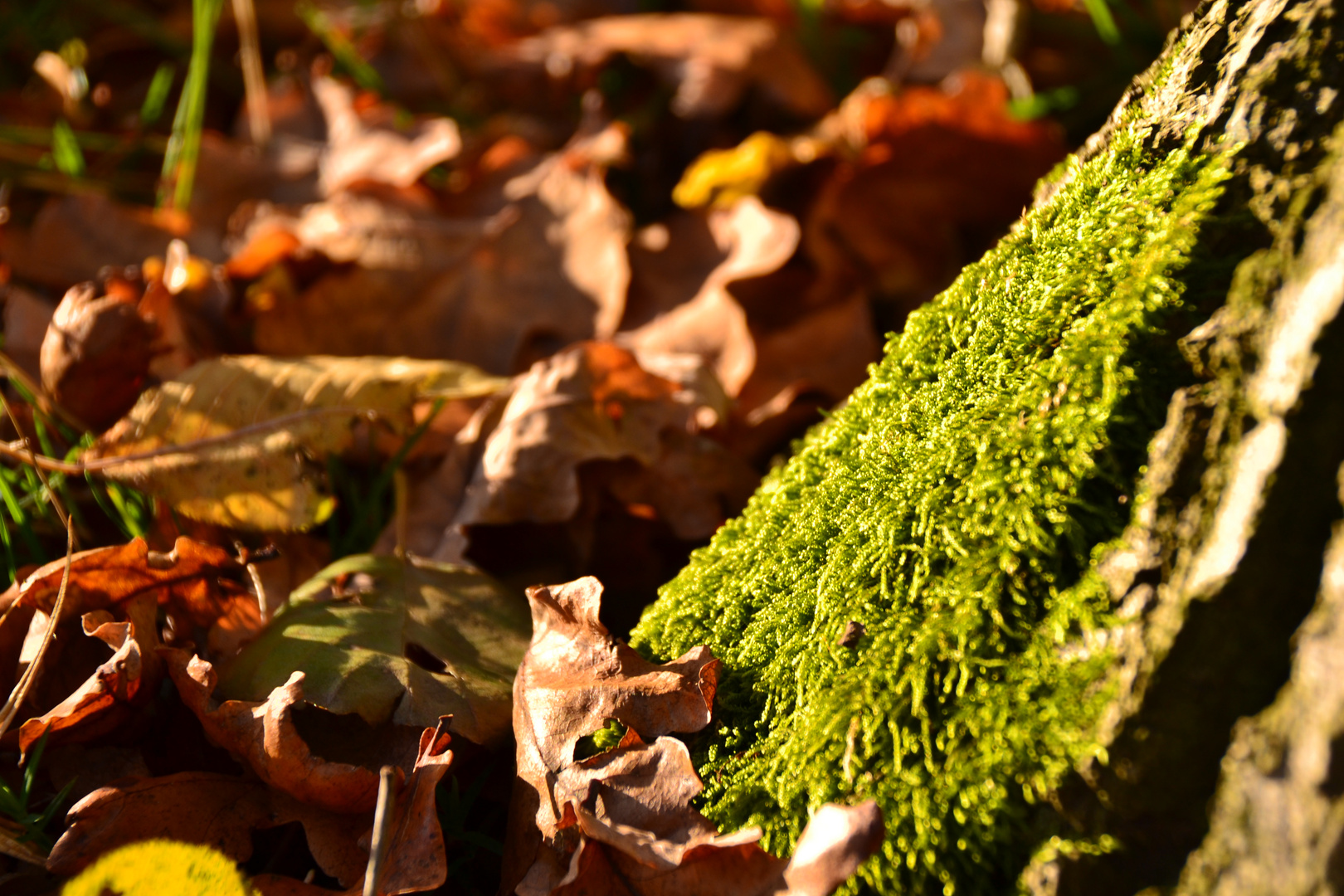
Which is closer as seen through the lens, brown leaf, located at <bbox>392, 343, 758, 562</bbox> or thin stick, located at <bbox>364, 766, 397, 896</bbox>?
thin stick, located at <bbox>364, 766, 397, 896</bbox>

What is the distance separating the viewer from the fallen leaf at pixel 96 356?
1.79 metres

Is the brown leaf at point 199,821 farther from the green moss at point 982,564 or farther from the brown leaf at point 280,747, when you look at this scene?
the green moss at point 982,564

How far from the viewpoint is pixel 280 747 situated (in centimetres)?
113

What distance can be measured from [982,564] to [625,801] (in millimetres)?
496

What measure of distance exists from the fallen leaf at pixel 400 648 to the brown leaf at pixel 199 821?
129mm

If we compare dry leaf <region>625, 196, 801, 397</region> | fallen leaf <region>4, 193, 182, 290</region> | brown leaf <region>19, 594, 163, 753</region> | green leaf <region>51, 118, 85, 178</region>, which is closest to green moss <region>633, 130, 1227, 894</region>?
brown leaf <region>19, 594, 163, 753</region>

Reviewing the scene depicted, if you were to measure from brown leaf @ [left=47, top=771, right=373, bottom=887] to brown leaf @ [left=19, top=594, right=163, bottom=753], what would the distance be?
0.44 ft

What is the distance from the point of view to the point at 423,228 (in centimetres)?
248

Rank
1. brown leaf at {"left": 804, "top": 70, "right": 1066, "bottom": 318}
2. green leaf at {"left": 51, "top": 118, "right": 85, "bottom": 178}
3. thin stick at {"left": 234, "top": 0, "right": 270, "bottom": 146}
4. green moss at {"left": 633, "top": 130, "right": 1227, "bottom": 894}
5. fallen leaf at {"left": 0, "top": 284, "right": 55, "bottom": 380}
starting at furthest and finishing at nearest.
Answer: thin stick at {"left": 234, "top": 0, "right": 270, "bottom": 146} → green leaf at {"left": 51, "top": 118, "right": 85, "bottom": 178} → brown leaf at {"left": 804, "top": 70, "right": 1066, "bottom": 318} → fallen leaf at {"left": 0, "top": 284, "right": 55, "bottom": 380} → green moss at {"left": 633, "top": 130, "right": 1227, "bottom": 894}

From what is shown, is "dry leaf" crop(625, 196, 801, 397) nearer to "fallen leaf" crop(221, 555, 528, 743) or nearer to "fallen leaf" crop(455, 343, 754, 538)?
"fallen leaf" crop(455, 343, 754, 538)

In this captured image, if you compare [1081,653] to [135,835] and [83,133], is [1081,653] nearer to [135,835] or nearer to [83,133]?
[135,835]

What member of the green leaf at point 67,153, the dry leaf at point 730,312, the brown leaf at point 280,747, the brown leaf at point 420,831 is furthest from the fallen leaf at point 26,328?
the brown leaf at point 420,831

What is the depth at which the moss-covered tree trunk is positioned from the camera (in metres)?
0.77

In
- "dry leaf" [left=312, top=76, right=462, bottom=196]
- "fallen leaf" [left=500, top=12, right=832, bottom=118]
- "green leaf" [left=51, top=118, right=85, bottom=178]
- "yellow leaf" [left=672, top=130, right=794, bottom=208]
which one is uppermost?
"fallen leaf" [left=500, top=12, right=832, bottom=118]
